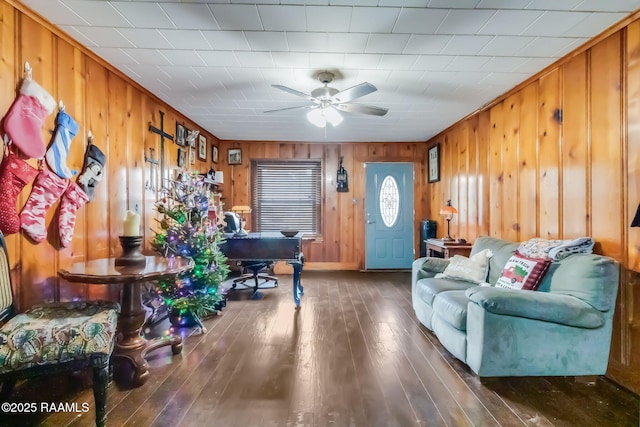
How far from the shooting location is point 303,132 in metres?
4.99

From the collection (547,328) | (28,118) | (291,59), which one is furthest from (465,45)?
(28,118)

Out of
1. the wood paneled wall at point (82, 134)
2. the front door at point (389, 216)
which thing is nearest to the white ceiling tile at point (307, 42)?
the wood paneled wall at point (82, 134)

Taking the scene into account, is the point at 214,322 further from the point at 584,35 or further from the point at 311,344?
the point at 584,35

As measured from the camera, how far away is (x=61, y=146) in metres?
2.14

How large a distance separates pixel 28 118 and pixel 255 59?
5.08 feet

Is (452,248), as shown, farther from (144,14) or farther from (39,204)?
(39,204)

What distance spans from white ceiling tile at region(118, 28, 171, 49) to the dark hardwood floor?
7.57 feet

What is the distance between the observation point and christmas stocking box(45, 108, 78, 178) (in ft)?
6.83

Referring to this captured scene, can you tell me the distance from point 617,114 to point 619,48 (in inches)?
17.0

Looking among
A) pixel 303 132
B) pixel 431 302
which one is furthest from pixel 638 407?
pixel 303 132

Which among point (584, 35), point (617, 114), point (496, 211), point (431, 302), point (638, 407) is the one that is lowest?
point (638, 407)

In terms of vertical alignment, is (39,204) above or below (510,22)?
below

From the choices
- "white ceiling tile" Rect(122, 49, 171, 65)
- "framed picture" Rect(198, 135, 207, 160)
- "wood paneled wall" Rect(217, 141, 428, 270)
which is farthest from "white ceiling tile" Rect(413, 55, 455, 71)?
"framed picture" Rect(198, 135, 207, 160)

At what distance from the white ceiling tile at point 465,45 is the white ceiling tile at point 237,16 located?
54.0 inches
